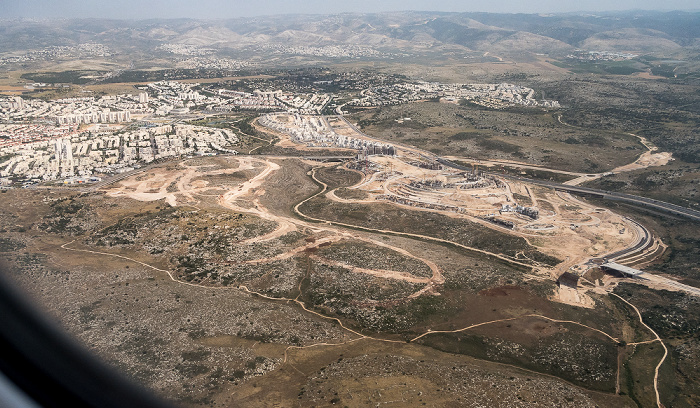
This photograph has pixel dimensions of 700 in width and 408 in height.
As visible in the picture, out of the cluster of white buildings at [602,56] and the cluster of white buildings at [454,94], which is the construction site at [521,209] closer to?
the cluster of white buildings at [454,94]

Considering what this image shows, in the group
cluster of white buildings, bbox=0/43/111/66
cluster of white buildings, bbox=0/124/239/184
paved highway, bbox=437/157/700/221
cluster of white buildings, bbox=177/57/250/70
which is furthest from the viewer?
cluster of white buildings, bbox=177/57/250/70

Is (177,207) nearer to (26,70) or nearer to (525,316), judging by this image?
(525,316)

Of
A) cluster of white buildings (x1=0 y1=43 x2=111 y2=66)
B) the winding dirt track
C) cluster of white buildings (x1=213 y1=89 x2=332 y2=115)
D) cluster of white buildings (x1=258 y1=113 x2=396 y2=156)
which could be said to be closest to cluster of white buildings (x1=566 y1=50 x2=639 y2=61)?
cluster of white buildings (x1=213 y1=89 x2=332 y2=115)

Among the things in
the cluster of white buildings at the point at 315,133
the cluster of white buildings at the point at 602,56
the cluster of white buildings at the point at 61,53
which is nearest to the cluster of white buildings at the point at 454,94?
the cluster of white buildings at the point at 315,133

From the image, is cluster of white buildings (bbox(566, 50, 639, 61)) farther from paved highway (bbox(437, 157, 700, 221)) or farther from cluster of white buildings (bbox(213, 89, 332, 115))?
paved highway (bbox(437, 157, 700, 221))

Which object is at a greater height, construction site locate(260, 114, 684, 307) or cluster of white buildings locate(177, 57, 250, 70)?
cluster of white buildings locate(177, 57, 250, 70)

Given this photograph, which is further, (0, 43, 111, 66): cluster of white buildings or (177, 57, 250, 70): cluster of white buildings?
(177, 57, 250, 70): cluster of white buildings

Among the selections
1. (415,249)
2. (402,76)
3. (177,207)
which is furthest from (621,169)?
(402,76)
